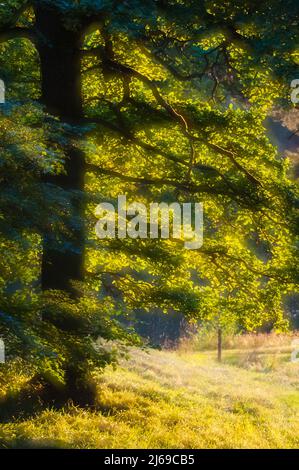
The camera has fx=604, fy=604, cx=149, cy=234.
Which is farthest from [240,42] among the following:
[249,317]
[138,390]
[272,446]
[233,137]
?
[138,390]

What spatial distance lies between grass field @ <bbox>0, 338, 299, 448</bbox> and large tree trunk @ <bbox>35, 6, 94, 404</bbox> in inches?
37.6

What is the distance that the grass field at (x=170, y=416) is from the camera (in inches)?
342

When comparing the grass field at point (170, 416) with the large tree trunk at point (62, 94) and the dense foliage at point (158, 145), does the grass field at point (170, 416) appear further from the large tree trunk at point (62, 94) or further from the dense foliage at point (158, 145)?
the large tree trunk at point (62, 94)

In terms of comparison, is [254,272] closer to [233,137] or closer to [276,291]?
[276,291]

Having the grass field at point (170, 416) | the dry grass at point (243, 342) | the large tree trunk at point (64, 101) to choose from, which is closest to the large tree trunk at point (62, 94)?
the large tree trunk at point (64, 101)

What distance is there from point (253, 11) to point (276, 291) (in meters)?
5.48

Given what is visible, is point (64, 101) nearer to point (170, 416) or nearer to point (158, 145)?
point (158, 145)

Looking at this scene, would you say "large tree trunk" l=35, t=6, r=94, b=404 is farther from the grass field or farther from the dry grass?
the dry grass

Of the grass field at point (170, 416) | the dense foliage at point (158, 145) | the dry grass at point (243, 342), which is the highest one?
the dense foliage at point (158, 145)

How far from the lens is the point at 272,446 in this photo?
1009cm

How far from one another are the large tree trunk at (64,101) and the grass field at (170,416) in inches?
37.6

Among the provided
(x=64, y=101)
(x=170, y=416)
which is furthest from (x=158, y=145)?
(x=170, y=416)

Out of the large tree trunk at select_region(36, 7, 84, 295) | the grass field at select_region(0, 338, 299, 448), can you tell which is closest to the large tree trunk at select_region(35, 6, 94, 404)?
the large tree trunk at select_region(36, 7, 84, 295)
